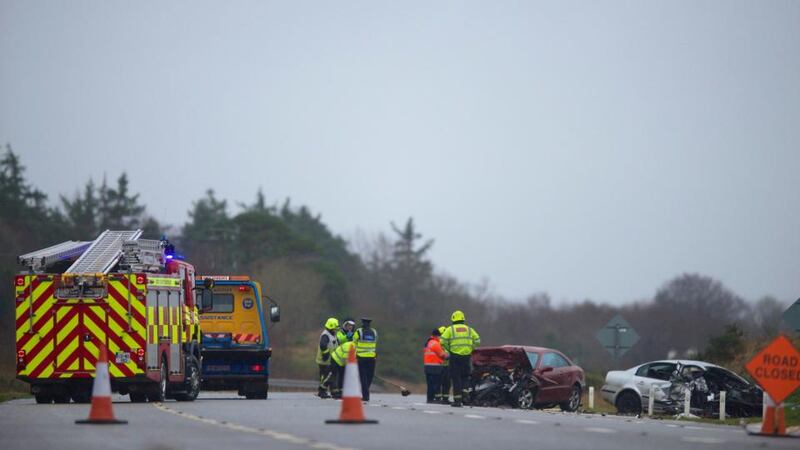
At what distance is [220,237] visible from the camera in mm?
112062

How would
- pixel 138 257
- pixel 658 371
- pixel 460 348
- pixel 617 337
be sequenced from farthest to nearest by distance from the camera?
1. pixel 617 337
2. pixel 658 371
3. pixel 460 348
4. pixel 138 257

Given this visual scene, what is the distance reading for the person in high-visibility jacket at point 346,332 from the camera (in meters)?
32.8

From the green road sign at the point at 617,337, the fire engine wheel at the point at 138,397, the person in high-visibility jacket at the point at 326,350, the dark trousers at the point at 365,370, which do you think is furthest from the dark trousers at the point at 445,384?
the fire engine wheel at the point at 138,397

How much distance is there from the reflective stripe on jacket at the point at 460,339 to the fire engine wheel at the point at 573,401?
198 inches

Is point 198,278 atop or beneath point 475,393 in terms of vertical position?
atop

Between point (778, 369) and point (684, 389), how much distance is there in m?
13.9

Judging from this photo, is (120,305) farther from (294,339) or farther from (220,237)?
(220,237)

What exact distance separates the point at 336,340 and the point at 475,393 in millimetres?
3389

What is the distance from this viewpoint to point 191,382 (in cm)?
3067

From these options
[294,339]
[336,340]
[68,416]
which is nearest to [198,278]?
[336,340]

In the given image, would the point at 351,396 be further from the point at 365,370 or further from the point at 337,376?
the point at 337,376

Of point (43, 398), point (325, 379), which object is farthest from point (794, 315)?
point (43, 398)

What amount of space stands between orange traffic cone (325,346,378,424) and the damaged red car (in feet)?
42.8

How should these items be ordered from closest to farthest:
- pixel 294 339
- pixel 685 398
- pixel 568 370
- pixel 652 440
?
pixel 652 440 → pixel 685 398 → pixel 568 370 → pixel 294 339
